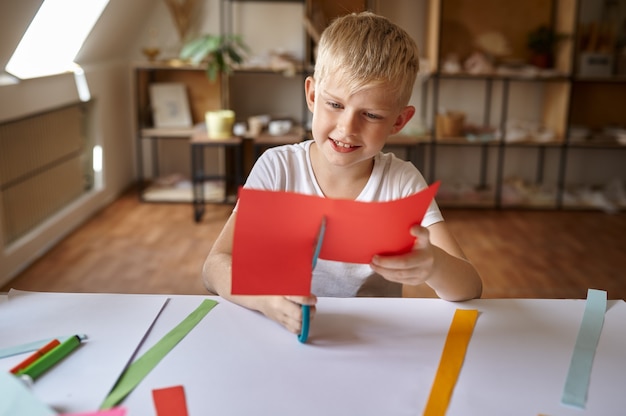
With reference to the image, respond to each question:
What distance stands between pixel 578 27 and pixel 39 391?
448cm

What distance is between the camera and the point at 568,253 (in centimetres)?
338

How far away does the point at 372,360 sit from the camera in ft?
2.92

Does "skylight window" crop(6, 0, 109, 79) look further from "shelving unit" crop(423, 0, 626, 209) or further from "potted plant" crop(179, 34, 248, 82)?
"shelving unit" crop(423, 0, 626, 209)

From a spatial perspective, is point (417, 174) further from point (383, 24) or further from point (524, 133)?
point (524, 133)

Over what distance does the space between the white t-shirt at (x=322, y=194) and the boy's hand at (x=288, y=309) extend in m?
0.33

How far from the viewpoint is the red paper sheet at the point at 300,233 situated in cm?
81

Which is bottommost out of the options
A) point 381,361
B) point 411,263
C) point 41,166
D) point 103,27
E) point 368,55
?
point 41,166

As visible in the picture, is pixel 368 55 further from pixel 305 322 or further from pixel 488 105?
pixel 488 105

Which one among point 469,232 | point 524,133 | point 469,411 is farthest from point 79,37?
point 469,411

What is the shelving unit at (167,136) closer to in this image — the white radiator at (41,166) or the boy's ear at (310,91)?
the white radiator at (41,166)

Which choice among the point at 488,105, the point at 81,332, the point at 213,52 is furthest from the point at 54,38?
the point at 81,332

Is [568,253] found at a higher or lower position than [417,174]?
lower

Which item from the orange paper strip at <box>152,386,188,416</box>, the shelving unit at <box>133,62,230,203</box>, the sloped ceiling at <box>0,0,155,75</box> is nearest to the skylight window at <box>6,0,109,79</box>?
the sloped ceiling at <box>0,0,155,75</box>

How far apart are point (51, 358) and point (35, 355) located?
0.02 metres
